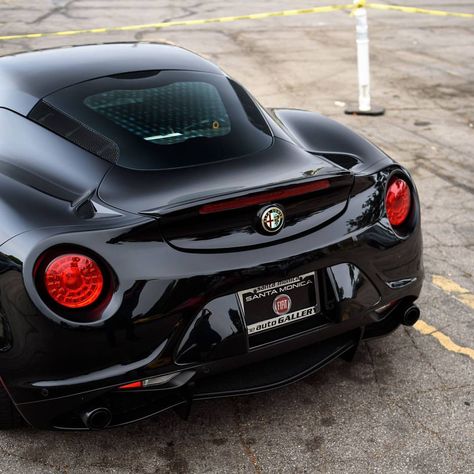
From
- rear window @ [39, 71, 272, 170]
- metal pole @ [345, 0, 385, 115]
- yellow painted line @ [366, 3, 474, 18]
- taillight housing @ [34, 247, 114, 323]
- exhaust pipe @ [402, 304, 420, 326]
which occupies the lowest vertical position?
yellow painted line @ [366, 3, 474, 18]

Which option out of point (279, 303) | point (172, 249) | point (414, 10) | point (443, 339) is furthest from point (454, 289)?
point (414, 10)

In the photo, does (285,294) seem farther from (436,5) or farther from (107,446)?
(436,5)

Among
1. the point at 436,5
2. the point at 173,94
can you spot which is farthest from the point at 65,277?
the point at 436,5

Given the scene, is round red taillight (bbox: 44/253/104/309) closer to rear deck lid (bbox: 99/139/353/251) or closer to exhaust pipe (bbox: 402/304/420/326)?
rear deck lid (bbox: 99/139/353/251)

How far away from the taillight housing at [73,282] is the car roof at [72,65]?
105cm

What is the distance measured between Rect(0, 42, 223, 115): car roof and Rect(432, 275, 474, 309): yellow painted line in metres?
1.77

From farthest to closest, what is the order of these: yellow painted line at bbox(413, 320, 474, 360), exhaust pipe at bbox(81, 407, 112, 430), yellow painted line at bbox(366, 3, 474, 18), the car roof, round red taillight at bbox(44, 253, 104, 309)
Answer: yellow painted line at bbox(366, 3, 474, 18) → yellow painted line at bbox(413, 320, 474, 360) → the car roof → exhaust pipe at bbox(81, 407, 112, 430) → round red taillight at bbox(44, 253, 104, 309)

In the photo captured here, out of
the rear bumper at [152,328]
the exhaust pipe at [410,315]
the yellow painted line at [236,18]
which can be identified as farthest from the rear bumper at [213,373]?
the yellow painted line at [236,18]

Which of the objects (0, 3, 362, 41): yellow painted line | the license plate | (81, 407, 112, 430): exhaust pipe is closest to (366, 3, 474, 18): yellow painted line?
(0, 3, 362, 41): yellow painted line

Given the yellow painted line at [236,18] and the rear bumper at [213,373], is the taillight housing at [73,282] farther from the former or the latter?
the yellow painted line at [236,18]

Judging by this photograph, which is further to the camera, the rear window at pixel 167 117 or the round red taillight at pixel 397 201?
the round red taillight at pixel 397 201

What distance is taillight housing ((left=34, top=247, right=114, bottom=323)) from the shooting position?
2.80 metres

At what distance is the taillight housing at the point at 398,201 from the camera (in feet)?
Result: 11.4

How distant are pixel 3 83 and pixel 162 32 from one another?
32.8ft
